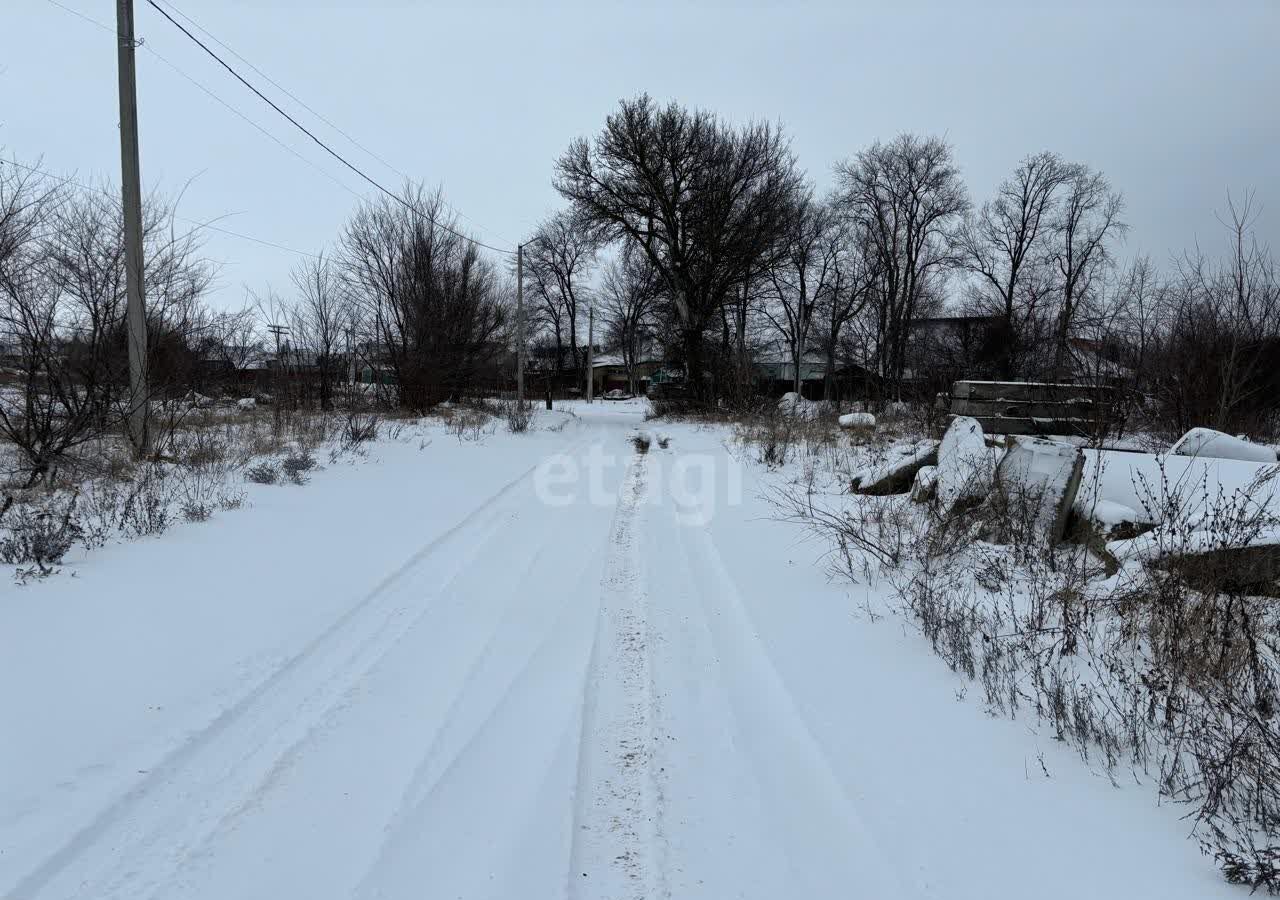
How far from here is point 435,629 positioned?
4.33 meters

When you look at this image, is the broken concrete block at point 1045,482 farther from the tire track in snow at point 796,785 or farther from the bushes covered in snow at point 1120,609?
the tire track in snow at point 796,785

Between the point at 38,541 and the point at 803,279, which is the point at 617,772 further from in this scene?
the point at 803,279

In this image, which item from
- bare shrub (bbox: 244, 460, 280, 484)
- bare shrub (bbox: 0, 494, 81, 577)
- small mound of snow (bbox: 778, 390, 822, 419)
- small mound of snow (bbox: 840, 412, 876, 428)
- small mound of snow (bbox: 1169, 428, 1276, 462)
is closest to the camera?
bare shrub (bbox: 0, 494, 81, 577)

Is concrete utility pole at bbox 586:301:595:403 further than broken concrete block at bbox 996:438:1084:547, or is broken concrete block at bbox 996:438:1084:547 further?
concrete utility pole at bbox 586:301:595:403

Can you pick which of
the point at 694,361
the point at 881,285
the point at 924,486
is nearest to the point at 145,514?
the point at 924,486

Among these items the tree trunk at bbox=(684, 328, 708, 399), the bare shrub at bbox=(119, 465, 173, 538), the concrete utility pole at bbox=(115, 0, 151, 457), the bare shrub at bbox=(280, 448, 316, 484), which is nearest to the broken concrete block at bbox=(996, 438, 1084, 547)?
the bare shrub at bbox=(119, 465, 173, 538)

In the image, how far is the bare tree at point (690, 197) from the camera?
1088 inches

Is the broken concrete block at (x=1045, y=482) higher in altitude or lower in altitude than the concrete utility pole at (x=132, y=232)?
lower

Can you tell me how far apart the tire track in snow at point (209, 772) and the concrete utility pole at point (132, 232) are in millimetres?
7352

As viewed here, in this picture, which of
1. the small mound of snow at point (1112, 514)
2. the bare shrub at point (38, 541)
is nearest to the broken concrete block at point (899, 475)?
the small mound of snow at point (1112, 514)

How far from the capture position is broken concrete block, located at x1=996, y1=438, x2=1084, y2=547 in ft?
21.2

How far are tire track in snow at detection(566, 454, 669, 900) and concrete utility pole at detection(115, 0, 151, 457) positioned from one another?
8.53 metres

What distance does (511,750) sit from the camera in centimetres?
291

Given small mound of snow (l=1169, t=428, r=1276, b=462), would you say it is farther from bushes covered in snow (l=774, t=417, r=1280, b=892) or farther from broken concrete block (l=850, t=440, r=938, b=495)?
broken concrete block (l=850, t=440, r=938, b=495)
